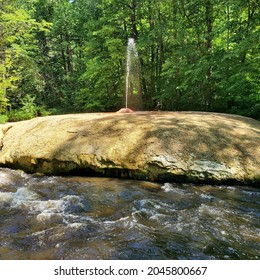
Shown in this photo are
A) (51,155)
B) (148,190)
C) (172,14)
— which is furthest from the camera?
(172,14)

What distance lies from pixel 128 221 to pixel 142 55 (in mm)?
13826

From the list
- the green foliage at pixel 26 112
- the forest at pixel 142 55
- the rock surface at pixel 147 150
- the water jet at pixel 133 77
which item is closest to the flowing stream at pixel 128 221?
the rock surface at pixel 147 150

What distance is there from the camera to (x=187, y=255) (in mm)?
2801

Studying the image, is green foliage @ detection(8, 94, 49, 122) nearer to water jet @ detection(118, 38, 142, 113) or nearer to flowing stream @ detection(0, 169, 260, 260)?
water jet @ detection(118, 38, 142, 113)

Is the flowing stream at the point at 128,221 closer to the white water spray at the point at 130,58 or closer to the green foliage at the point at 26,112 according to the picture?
the white water spray at the point at 130,58

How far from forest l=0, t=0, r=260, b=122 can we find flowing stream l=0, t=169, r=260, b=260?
6698 mm

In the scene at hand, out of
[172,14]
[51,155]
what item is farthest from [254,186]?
[172,14]

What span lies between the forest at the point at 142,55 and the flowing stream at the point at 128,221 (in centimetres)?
670

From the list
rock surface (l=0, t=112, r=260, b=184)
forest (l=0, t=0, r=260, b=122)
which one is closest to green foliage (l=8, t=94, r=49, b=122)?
forest (l=0, t=0, r=260, b=122)

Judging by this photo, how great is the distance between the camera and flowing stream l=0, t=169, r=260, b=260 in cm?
288

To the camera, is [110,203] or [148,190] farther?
[148,190]

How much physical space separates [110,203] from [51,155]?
2.29 meters

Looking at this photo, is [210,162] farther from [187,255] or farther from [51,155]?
[51,155]
